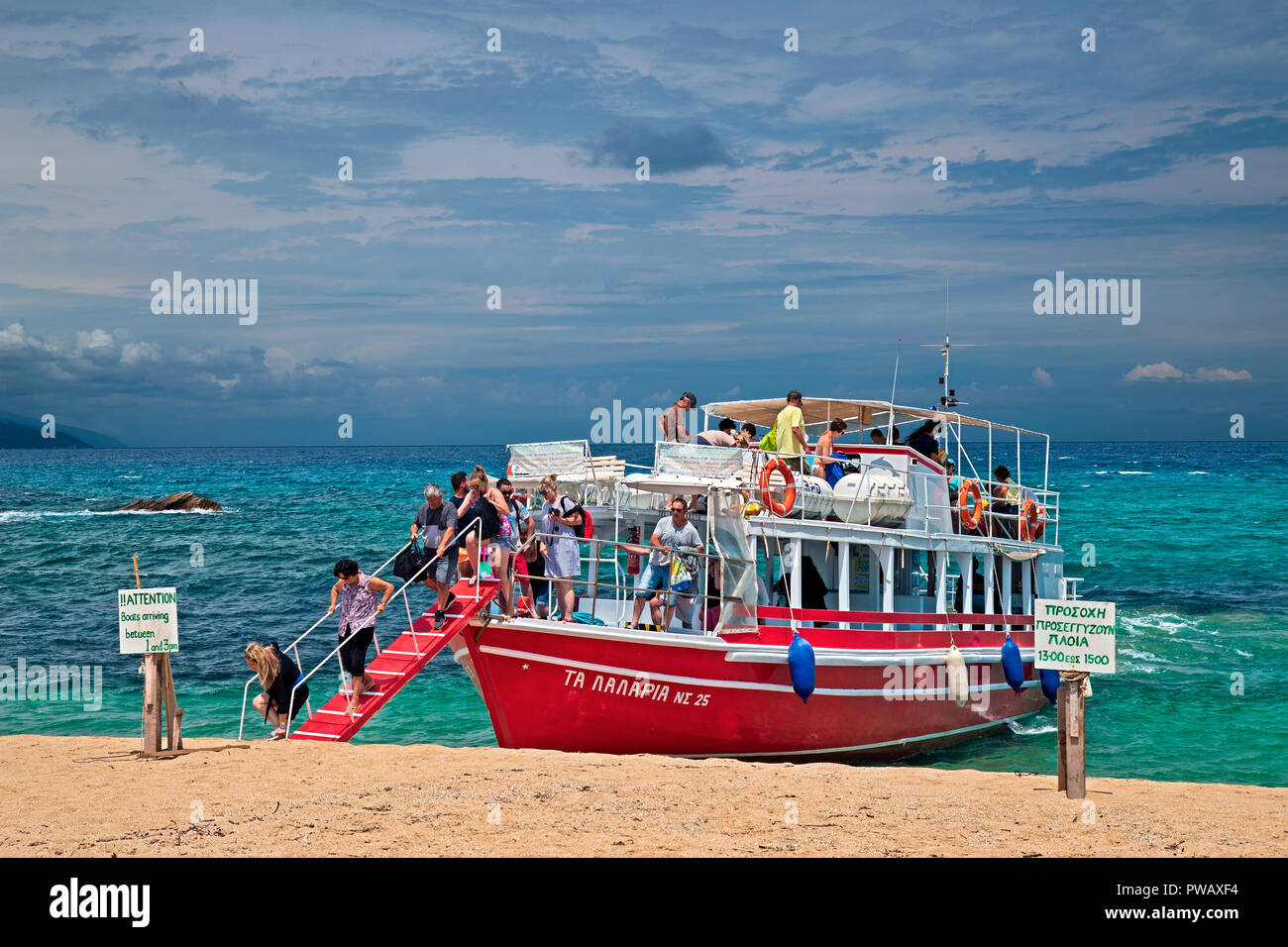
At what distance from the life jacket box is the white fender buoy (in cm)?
237

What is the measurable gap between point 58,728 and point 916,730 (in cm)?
1321

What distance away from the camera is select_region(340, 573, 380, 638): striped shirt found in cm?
1316

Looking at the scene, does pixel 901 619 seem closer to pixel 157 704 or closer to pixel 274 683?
pixel 274 683

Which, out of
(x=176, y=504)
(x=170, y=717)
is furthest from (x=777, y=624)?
(x=176, y=504)

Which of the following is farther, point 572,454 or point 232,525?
point 232,525

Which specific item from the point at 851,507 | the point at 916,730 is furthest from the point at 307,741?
the point at 916,730

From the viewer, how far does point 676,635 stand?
13820 mm

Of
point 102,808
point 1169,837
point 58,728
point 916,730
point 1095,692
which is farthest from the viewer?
point 1095,692

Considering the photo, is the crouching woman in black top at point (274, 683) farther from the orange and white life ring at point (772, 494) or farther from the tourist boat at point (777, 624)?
the orange and white life ring at point (772, 494)

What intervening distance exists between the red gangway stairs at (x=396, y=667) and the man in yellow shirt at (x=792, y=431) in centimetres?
441

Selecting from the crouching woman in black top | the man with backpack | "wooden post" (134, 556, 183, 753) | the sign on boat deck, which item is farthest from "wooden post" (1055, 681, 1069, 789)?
"wooden post" (134, 556, 183, 753)

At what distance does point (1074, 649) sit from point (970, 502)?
24.8ft

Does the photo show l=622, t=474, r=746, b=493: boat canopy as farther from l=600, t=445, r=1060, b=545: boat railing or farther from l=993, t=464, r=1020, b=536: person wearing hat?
l=993, t=464, r=1020, b=536: person wearing hat
